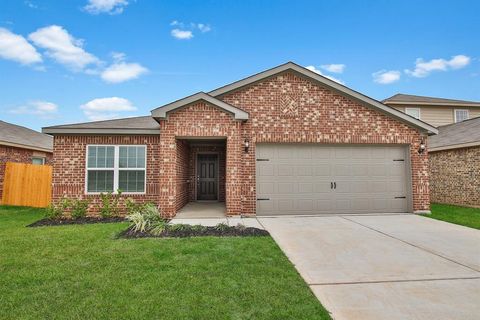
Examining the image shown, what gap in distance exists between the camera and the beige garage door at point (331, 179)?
9328 millimetres

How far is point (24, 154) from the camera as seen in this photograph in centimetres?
1412

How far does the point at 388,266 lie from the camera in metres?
4.43

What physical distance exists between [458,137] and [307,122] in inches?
359

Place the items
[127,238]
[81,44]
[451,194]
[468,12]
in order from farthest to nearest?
[81,44] → [468,12] → [451,194] → [127,238]

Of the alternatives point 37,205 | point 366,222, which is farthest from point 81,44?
point 366,222

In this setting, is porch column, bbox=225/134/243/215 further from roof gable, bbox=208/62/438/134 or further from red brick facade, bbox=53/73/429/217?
roof gable, bbox=208/62/438/134

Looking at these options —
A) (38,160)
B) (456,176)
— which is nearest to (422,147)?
(456,176)

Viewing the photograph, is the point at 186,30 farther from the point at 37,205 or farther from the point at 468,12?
the point at 468,12

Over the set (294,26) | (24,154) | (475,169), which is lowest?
(475,169)

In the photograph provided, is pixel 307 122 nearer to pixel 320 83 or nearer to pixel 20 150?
pixel 320 83

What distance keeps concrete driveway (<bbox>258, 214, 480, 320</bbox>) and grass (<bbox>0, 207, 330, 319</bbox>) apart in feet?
1.39

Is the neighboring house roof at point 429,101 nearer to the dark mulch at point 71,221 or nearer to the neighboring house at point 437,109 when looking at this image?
the neighboring house at point 437,109

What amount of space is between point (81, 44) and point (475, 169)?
20921 mm

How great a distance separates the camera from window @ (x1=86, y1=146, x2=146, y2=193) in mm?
9055
